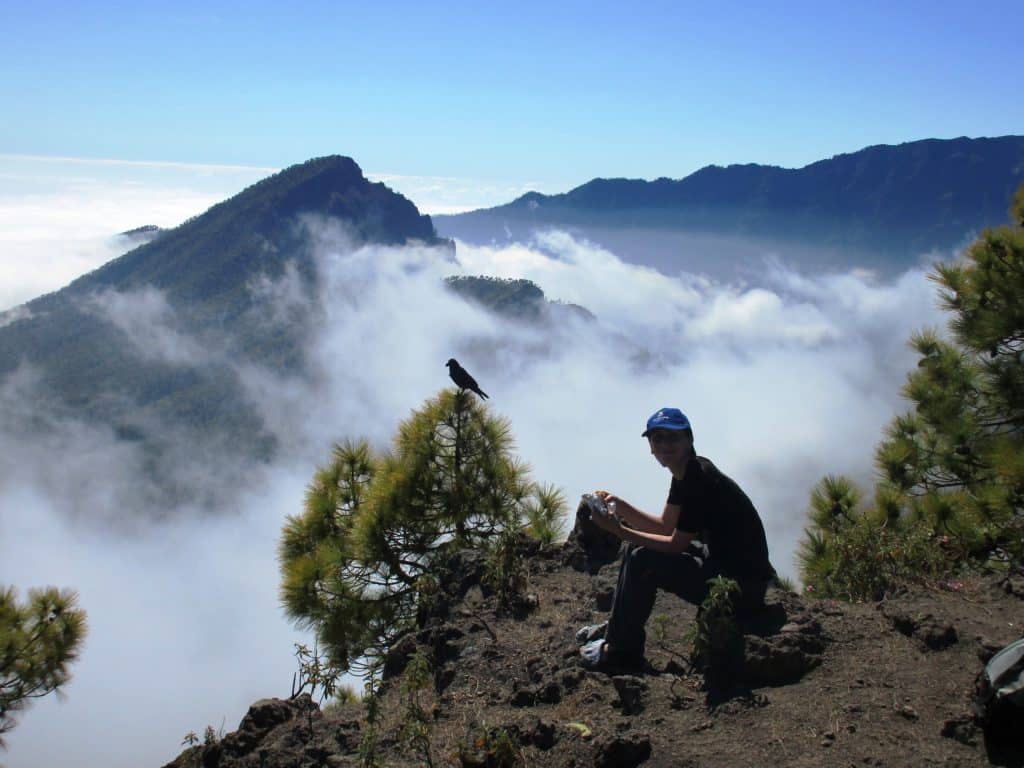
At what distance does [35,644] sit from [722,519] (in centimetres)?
830

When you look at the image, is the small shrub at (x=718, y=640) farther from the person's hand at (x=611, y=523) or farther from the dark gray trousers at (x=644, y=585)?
the person's hand at (x=611, y=523)

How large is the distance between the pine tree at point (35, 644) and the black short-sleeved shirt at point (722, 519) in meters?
8.03

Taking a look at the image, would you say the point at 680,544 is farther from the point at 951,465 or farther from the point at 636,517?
the point at 951,465

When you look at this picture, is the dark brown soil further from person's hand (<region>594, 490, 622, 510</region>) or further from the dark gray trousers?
person's hand (<region>594, 490, 622, 510</region>)

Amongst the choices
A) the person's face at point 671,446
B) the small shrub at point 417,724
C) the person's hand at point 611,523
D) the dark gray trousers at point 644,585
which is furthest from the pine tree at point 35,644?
the person's face at point 671,446

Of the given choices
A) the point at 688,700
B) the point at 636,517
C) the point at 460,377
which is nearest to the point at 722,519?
the point at 636,517

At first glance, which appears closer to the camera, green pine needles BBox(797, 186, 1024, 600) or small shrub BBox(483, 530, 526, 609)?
small shrub BBox(483, 530, 526, 609)

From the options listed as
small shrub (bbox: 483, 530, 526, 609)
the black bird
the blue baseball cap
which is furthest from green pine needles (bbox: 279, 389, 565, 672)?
the blue baseball cap

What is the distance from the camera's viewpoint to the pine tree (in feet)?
28.5

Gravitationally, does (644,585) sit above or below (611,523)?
below

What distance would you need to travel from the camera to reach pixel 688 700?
165 inches

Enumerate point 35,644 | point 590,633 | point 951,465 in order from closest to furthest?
point 590,633 < point 35,644 < point 951,465

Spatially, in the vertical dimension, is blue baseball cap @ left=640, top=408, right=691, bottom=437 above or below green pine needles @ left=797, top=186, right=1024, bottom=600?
above

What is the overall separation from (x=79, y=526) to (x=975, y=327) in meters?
187
